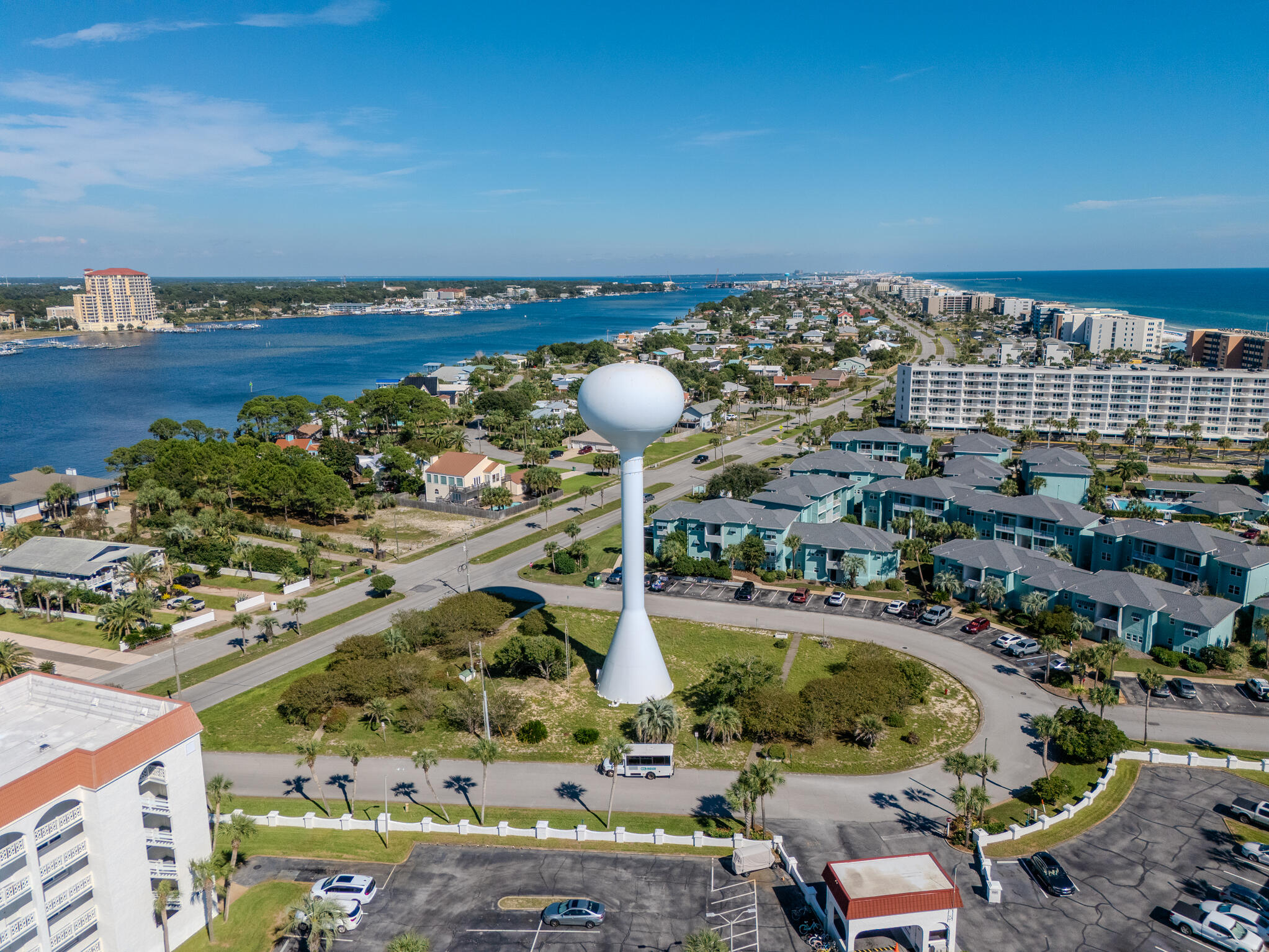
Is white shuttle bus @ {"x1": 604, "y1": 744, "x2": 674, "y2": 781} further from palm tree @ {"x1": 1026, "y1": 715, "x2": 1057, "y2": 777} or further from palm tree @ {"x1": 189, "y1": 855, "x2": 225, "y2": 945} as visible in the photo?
palm tree @ {"x1": 1026, "y1": 715, "x2": 1057, "y2": 777}

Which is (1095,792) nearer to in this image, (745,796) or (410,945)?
(745,796)

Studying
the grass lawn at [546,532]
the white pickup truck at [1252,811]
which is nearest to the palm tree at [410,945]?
the white pickup truck at [1252,811]

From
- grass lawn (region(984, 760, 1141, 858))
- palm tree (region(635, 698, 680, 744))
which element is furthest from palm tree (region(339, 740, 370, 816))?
grass lawn (region(984, 760, 1141, 858))

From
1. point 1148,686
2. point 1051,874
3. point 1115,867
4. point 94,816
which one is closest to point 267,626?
point 94,816

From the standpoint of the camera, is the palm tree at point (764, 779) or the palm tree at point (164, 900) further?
the palm tree at point (764, 779)

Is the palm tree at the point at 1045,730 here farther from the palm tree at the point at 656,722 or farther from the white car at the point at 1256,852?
the palm tree at the point at 656,722

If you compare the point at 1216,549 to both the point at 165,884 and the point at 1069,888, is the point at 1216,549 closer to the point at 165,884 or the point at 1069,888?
the point at 1069,888

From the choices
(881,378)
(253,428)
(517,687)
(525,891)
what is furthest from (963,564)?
(881,378)
